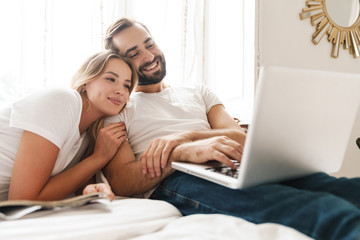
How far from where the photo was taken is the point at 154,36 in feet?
7.29

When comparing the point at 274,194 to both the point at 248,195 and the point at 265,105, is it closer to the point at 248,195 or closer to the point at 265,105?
the point at 248,195

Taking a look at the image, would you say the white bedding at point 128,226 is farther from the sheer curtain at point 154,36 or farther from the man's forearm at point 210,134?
the sheer curtain at point 154,36

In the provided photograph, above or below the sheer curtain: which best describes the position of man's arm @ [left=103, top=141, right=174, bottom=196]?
below

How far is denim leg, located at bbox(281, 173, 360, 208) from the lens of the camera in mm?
812

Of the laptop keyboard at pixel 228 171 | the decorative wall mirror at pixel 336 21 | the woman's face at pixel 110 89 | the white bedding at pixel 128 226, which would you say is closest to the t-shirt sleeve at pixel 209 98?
the woman's face at pixel 110 89

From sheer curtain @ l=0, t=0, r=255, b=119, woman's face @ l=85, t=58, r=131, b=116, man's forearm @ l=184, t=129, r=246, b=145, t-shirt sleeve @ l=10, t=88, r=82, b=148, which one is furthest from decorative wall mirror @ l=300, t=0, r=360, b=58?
t-shirt sleeve @ l=10, t=88, r=82, b=148

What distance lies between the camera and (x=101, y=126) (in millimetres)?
1352

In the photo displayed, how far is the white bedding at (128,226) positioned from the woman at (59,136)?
175 millimetres

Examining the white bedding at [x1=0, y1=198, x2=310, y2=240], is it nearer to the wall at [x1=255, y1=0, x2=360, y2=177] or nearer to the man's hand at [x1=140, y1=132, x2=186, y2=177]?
the man's hand at [x1=140, y1=132, x2=186, y2=177]

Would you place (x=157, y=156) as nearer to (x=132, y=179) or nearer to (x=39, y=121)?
(x=132, y=179)

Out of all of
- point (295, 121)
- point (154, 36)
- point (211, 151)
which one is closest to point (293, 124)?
point (295, 121)

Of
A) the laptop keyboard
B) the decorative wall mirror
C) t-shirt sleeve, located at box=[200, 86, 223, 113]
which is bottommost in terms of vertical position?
the laptop keyboard

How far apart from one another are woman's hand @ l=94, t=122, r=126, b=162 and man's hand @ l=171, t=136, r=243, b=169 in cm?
25

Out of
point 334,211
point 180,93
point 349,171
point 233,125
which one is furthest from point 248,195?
point 349,171
